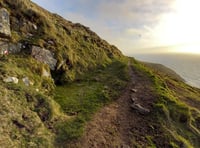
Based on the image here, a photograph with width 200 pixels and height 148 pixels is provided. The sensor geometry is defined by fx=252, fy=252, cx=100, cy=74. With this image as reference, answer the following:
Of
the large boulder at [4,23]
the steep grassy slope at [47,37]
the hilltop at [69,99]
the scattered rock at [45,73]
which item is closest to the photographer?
the hilltop at [69,99]

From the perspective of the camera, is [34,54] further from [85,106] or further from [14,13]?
[85,106]

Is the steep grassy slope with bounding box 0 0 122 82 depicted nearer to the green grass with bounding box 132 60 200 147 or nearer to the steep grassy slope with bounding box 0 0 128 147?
the steep grassy slope with bounding box 0 0 128 147

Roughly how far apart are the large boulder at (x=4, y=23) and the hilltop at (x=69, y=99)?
8 centimetres

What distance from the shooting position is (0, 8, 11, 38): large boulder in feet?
60.7

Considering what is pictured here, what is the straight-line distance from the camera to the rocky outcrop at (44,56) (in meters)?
19.7

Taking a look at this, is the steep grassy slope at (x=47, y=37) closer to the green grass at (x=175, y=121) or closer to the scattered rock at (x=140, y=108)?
the scattered rock at (x=140, y=108)

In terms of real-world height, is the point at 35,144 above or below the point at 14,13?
below

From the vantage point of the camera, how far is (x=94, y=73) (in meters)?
25.8

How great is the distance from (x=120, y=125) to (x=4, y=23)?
11.5 meters

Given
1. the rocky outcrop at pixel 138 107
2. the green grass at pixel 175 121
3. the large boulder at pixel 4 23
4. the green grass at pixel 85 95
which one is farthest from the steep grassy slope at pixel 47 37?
the green grass at pixel 175 121

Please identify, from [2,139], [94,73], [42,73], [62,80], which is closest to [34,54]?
[42,73]

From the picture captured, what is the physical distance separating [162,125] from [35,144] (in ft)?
28.0

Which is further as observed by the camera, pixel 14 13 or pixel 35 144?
pixel 14 13

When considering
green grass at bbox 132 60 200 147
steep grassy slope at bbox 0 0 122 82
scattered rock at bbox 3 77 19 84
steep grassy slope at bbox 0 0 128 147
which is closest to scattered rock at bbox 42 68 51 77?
steep grassy slope at bbox 0 0 128 147
